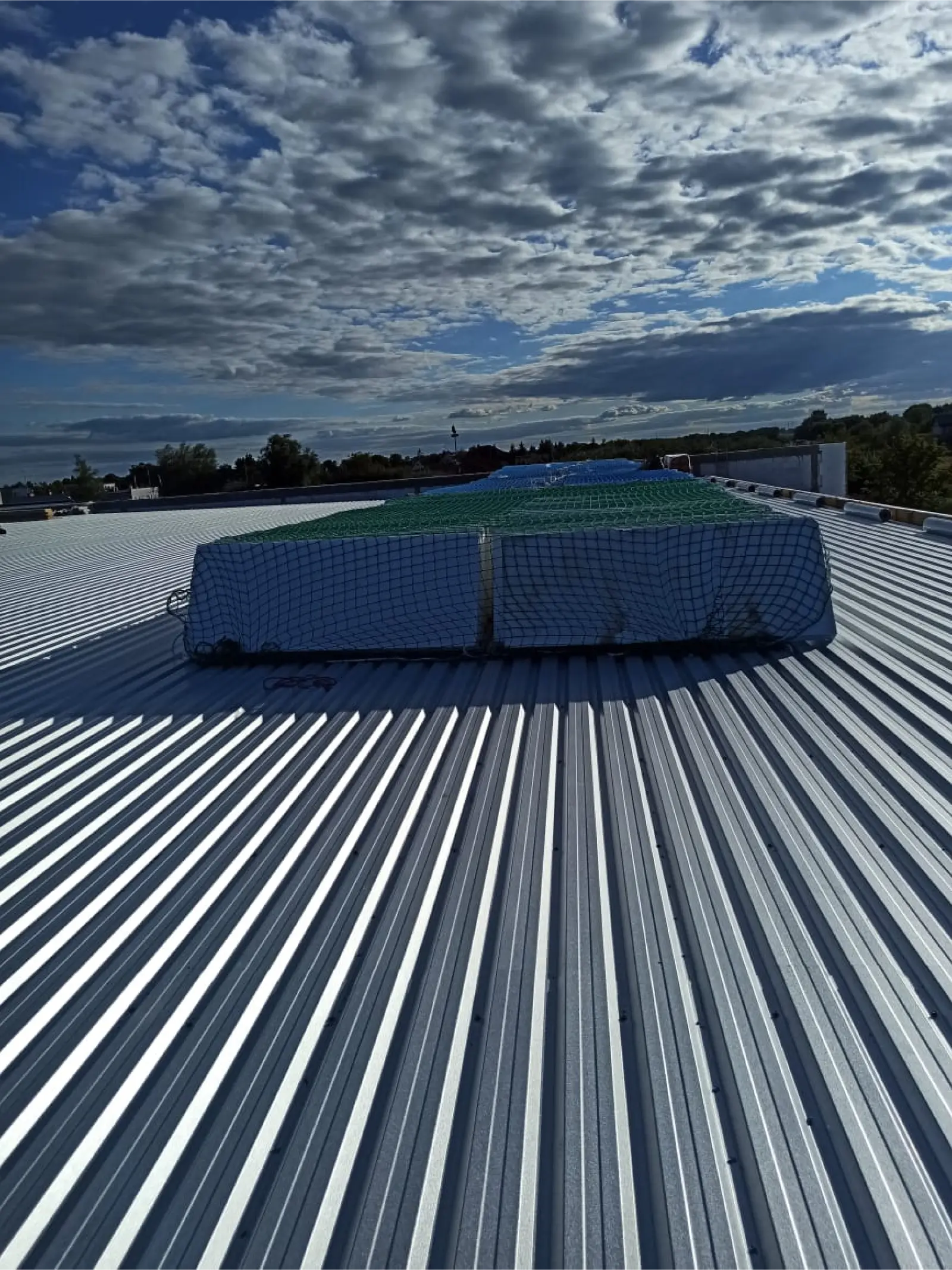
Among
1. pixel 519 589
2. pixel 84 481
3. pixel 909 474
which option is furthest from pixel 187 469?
pixel 519 589

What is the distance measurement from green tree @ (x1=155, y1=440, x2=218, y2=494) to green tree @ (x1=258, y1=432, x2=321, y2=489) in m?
5.30

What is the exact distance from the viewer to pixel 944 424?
72062mm

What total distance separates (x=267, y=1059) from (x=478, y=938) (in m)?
0.78

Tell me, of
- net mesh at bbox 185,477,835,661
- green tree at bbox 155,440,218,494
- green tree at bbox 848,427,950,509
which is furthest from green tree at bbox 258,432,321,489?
net mesh at bbox 185,477,835,661

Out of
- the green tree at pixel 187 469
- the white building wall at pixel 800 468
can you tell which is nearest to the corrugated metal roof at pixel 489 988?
the white building wall at pixel 800 468

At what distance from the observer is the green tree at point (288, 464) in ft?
190

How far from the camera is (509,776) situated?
430 centimetres

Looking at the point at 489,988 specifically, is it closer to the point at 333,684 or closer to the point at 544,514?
the point at 333,684

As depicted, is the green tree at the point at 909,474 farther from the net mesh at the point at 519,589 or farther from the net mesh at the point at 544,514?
the net mesh at the point at 519,589

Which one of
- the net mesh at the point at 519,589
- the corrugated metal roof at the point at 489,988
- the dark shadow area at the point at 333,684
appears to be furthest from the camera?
the net mesh at the point at 519,589

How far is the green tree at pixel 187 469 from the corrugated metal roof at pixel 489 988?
61.0 metres

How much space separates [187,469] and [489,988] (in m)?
68.4

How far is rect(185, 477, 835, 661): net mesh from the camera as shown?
624cm

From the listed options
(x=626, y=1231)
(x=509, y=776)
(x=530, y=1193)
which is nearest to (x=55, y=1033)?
(x=530, y=1193)
